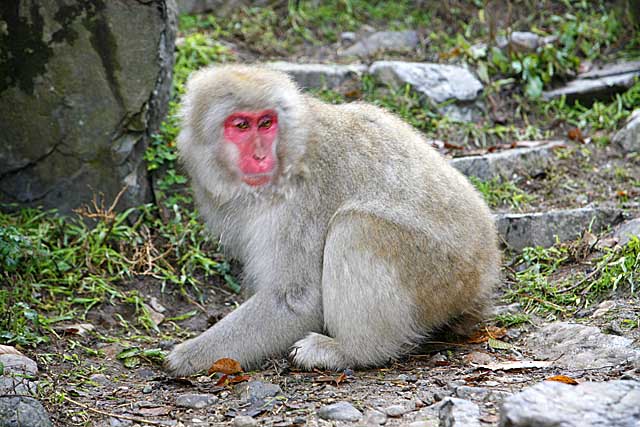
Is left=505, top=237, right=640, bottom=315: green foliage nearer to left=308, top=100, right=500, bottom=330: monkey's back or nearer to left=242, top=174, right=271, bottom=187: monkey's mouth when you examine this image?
left=308, top=100, right=500, bottom=330: monkey's back

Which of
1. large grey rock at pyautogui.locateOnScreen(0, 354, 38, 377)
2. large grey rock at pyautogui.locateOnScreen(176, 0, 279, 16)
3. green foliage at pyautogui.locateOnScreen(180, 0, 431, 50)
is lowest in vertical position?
large grey rock at pyautogui.locateOnScreen(0, 354, 38, 377)

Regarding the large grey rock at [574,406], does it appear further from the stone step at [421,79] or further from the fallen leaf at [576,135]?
the stone step at [421,79]

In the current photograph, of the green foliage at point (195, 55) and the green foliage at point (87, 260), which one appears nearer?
the green foliage at point (87, 260)

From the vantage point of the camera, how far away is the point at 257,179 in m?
4.41

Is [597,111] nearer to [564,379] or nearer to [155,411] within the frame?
[564,379]

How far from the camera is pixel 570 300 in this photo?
5020 mm

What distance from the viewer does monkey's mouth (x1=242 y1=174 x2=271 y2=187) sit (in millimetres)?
4410

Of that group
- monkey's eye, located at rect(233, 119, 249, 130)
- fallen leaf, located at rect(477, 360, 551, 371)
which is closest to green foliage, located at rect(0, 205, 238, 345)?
monkey's eye, located at rect(233, 119, 249, 130)

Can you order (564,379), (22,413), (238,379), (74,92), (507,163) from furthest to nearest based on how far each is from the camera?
1. (507,163)
2. (74,92)
3. (238,379)
4. (564,379)
5. (22,413)

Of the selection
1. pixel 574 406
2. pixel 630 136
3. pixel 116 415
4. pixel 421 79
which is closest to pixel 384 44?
pixel 421 79

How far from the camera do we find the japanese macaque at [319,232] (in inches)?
171

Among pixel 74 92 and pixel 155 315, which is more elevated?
pixel 74 92

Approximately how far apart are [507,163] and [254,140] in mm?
2996

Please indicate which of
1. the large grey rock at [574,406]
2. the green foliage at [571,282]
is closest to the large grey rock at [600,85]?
the green foliage at [571,282]
